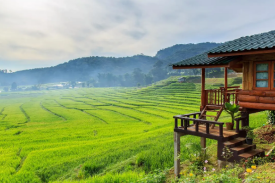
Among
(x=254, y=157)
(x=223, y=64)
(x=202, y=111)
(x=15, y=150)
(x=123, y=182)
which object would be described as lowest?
(x=15, y=150)

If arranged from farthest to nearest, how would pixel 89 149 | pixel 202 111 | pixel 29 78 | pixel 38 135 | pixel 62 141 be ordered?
pixel 29 78 < pixel 38 135 < pixel 62 141 < pixel 89 149 < pixel 202 111

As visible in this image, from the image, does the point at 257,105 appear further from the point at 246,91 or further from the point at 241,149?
the point at 241,149

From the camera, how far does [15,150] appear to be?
15.7 metres

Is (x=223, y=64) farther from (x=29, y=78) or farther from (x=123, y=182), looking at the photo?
(x=29, y=78)

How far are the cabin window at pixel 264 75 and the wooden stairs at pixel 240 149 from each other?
2.14 metres

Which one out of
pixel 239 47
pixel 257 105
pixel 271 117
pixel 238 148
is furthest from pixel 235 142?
pixel 271 117

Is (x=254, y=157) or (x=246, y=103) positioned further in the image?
(x=246, y=103)

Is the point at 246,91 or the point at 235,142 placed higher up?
the point at 246,91

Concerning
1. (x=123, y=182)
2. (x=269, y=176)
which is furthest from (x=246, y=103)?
(x=123, y=182)

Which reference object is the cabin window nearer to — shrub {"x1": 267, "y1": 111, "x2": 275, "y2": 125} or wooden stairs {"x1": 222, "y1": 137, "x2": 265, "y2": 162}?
Answer: wooden stairs {"x1": 222, "y1": 137, "x2": 265, "y2": 162}

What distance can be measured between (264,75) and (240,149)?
9.56ft

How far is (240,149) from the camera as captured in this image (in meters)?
6.75

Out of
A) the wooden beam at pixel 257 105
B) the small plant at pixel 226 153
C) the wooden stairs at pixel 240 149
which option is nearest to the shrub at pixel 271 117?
the wooden beam at pixel 257 105

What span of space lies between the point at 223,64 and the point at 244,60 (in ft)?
2.89
